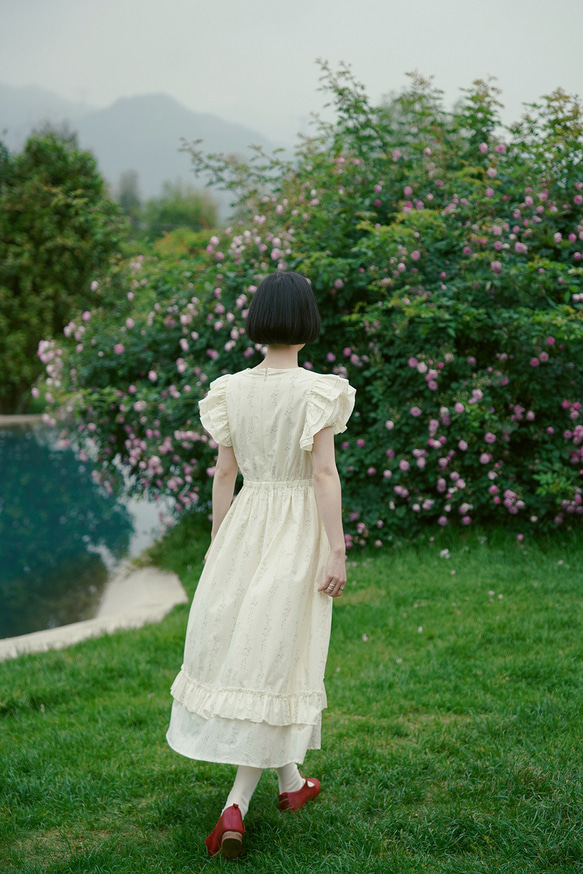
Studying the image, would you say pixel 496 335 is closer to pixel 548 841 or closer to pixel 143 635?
pixel 143 635

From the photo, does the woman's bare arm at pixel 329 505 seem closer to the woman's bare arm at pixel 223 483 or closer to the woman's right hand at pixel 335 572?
the woman's right hand at pixel 335 572

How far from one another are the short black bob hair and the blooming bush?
2782mm

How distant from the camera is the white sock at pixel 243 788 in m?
2.14

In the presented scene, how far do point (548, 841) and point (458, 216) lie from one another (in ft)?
15.2

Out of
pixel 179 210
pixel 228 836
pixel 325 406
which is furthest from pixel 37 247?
pixel 179 210

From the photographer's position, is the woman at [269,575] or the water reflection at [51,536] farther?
the water reflection at [51,536]

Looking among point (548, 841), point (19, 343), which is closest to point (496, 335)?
point (548, 841)

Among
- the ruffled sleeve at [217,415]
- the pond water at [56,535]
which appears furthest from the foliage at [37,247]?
the ruffled sleeve at [217,415]

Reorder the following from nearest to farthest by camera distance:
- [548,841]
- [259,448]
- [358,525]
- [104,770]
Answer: [548,841]
[259,448]
[104,770]
[358,525]

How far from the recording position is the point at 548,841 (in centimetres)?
206

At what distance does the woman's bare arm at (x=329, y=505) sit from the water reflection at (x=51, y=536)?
4.33 m

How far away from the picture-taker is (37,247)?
16.3 metres

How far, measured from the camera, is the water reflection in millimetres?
6379

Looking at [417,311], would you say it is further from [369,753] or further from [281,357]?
[369,753]
